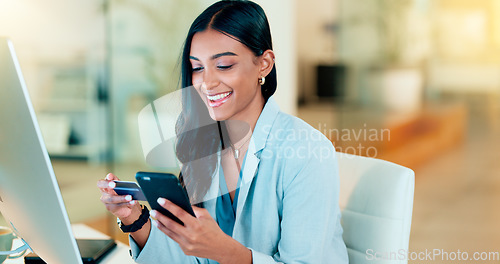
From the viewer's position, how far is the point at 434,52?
2.74m

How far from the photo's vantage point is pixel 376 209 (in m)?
1.10

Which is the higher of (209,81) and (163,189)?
(209,81)

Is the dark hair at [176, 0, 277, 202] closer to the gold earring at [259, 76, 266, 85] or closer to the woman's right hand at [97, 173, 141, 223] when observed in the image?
the gold earring at [259, 76, 266, 85]

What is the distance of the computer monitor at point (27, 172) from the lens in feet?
2.02

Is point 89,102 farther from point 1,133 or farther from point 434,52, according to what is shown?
point 1,133

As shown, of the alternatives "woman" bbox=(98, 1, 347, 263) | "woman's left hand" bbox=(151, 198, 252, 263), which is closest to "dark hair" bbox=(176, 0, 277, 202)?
"woman" bbox=(98, 1, 347, 263)

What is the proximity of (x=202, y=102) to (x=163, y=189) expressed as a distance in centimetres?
62

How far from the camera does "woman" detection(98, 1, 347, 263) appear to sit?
1025mm

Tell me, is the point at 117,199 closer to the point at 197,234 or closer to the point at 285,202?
A: the point at 197,234

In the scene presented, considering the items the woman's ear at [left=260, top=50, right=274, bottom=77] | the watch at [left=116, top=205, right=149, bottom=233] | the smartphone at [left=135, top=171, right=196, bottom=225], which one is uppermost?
the woman's ear at [left=260, top=50, right=274, bottom=77]

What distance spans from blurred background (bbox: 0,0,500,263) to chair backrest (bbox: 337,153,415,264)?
1748 millimetres

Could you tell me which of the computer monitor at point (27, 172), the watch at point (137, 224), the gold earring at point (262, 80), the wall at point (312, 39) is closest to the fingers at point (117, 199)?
the watch at point (137, 224)

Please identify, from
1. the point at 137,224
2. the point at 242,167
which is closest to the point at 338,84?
the point at 242,167

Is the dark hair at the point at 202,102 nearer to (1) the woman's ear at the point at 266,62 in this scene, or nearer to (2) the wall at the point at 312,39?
(1) the woman's ear at the point at 266,62
